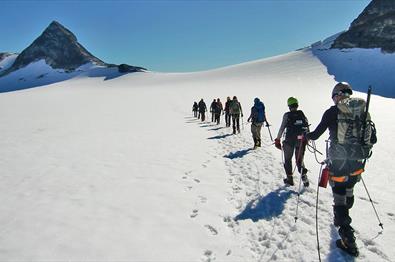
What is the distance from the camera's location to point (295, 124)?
8609 millimetres

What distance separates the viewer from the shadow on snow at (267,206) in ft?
23.0

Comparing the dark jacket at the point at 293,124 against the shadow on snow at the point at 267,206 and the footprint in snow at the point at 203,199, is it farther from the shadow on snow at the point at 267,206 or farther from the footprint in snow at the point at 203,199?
the footprint in snow at the point at 203,199

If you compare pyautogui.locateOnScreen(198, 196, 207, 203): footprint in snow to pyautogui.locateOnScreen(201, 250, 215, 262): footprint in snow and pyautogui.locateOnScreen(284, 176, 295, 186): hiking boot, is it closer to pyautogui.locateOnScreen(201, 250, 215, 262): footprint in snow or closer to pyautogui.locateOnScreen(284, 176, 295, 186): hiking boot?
pyautogui.locateOnScreen(201, 250, 215, 262): footprint in snow

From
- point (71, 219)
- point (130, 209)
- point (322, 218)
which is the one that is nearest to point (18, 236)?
point (71, 219)

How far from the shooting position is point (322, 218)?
22.0 feet

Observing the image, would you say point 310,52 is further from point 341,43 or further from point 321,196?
point 321,196

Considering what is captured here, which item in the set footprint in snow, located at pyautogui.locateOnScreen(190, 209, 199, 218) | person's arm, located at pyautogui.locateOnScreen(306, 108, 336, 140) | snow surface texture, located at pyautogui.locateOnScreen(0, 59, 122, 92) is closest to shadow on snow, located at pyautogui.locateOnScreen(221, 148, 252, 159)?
footprint in snow, located at pyautogui.locateOnScreen(190, 209, 199, 218)

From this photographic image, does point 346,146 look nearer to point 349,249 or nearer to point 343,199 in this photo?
point 343,199

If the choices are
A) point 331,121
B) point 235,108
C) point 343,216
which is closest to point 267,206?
point 343,216

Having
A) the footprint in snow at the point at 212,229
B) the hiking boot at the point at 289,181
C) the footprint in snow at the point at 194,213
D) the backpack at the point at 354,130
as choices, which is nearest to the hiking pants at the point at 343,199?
the backpack at the point at 354,130

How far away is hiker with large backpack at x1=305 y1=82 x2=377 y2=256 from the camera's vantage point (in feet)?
16.9

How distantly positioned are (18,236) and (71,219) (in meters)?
1.08

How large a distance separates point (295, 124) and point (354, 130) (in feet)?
11.3

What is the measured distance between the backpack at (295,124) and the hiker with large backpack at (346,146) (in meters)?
3.06
